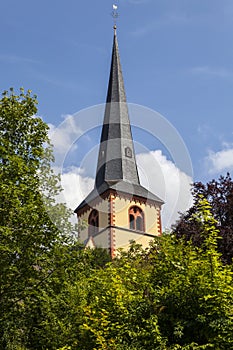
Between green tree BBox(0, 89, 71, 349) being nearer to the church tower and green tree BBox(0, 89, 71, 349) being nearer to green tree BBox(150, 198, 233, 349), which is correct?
green tree BBox(150, 198, 233, 349)

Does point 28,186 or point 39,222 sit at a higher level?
point 28,186

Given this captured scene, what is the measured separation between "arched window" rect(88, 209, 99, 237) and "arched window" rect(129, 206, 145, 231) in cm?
404

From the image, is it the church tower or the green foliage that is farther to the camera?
the church tower

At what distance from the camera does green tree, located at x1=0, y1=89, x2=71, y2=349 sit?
35.9 ft

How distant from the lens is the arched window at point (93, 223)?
182 feet

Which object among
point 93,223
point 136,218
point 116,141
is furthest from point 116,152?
point 93,223

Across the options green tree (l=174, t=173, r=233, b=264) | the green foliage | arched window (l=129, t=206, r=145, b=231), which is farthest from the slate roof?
the green foliage

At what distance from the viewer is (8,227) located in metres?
11.0

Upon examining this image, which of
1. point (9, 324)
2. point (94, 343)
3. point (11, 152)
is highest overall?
point (11, 152)

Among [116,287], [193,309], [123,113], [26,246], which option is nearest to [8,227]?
[26,246]

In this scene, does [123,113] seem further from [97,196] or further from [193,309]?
[193,309]

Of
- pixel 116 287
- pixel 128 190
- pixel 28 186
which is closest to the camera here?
pixel 116 287

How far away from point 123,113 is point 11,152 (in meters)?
47.6

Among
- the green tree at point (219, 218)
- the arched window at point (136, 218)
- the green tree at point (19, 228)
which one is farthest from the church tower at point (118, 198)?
the green tree at point (19, 228)
